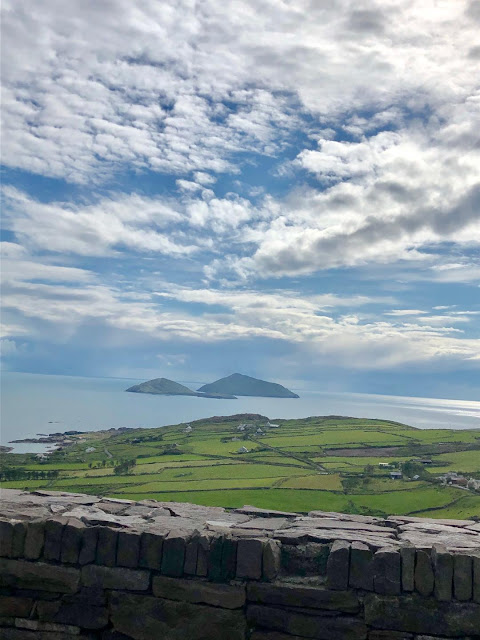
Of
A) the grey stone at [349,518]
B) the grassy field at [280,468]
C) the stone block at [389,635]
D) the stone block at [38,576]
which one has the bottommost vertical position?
the grassy field at [280,468]

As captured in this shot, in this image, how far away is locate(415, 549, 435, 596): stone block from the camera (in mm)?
5359

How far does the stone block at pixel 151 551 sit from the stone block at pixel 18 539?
145 centimetres

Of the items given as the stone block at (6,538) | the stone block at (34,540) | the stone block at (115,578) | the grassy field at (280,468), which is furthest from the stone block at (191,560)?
the grassy field at (280,468)

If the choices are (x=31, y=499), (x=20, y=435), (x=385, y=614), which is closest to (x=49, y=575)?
(x=31, y=499)

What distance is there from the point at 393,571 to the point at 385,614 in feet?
1.44

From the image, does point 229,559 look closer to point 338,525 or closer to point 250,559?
point 250,559

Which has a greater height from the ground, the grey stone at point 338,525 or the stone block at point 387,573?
the grey stone at point 338,525

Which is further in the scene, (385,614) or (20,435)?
(20,435)

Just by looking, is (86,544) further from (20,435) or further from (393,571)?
(20,435)

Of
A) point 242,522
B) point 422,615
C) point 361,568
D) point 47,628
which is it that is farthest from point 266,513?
point 47,628

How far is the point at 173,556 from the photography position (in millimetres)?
5789

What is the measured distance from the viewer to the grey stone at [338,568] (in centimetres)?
550

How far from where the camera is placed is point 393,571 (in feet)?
17.8

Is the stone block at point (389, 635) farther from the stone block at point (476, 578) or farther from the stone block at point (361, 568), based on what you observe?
the stone block at point (476, 578)
